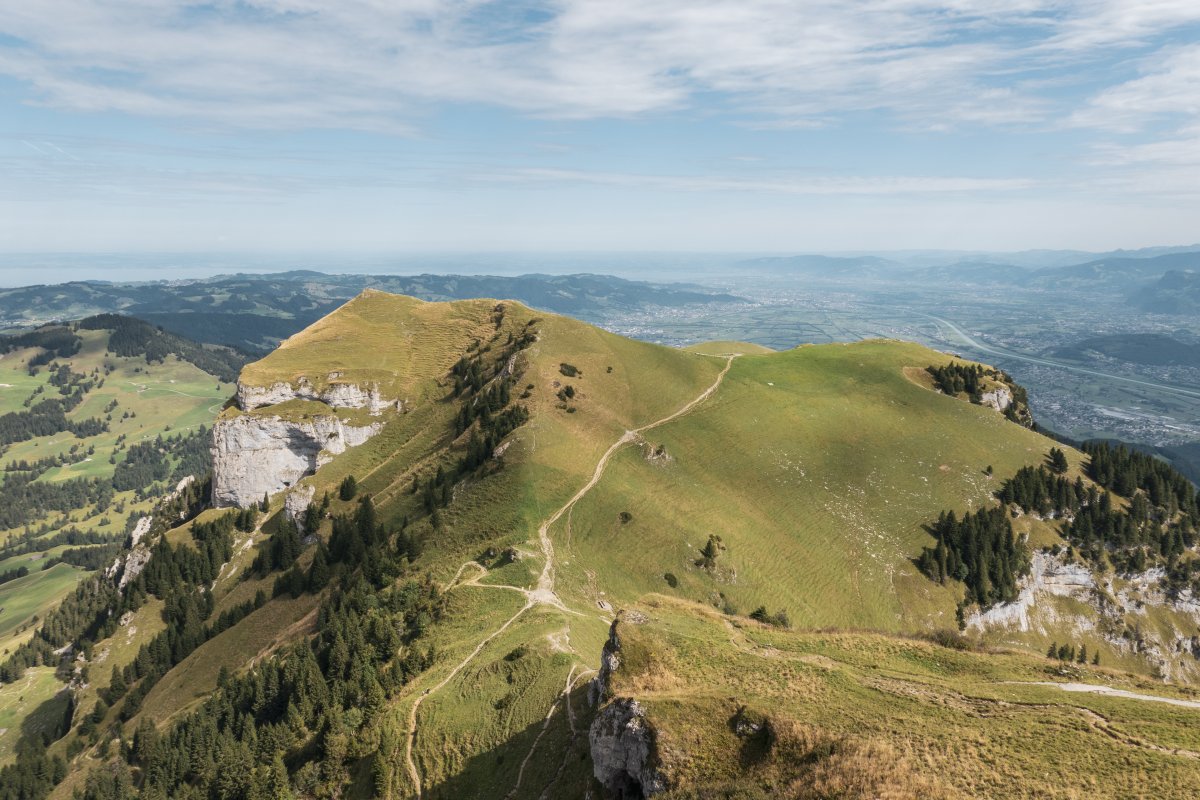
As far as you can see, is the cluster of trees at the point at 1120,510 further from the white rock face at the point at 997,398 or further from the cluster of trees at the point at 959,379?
the cluster of trees at the point at 959,379

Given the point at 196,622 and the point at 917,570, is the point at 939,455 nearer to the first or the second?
the point at 917,570

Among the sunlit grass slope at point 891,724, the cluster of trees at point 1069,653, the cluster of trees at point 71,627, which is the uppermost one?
the sunlit grass slope at point 891,724

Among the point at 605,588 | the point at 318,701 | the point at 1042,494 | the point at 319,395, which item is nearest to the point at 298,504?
the point at 319,395

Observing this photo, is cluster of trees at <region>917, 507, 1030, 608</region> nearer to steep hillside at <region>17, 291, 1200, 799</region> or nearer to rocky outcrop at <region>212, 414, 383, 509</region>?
steep hillside at <region>17, 291, 1200, 799</region>

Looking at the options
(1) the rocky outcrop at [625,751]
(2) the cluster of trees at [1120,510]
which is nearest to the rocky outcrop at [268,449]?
(1) the rocky outcrop at [625,751]

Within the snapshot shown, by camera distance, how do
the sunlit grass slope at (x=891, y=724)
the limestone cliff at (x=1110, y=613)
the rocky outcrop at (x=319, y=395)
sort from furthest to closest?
the rocky outcrop at (x=319, y=395)
the limestone cliff at (x=1110, y=613)
the sunlit grass slope at (x=891, y=724)

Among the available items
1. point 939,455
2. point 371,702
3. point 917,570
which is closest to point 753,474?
point 917,570

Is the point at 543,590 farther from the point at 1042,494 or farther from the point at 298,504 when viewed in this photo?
the point at 1042,494
